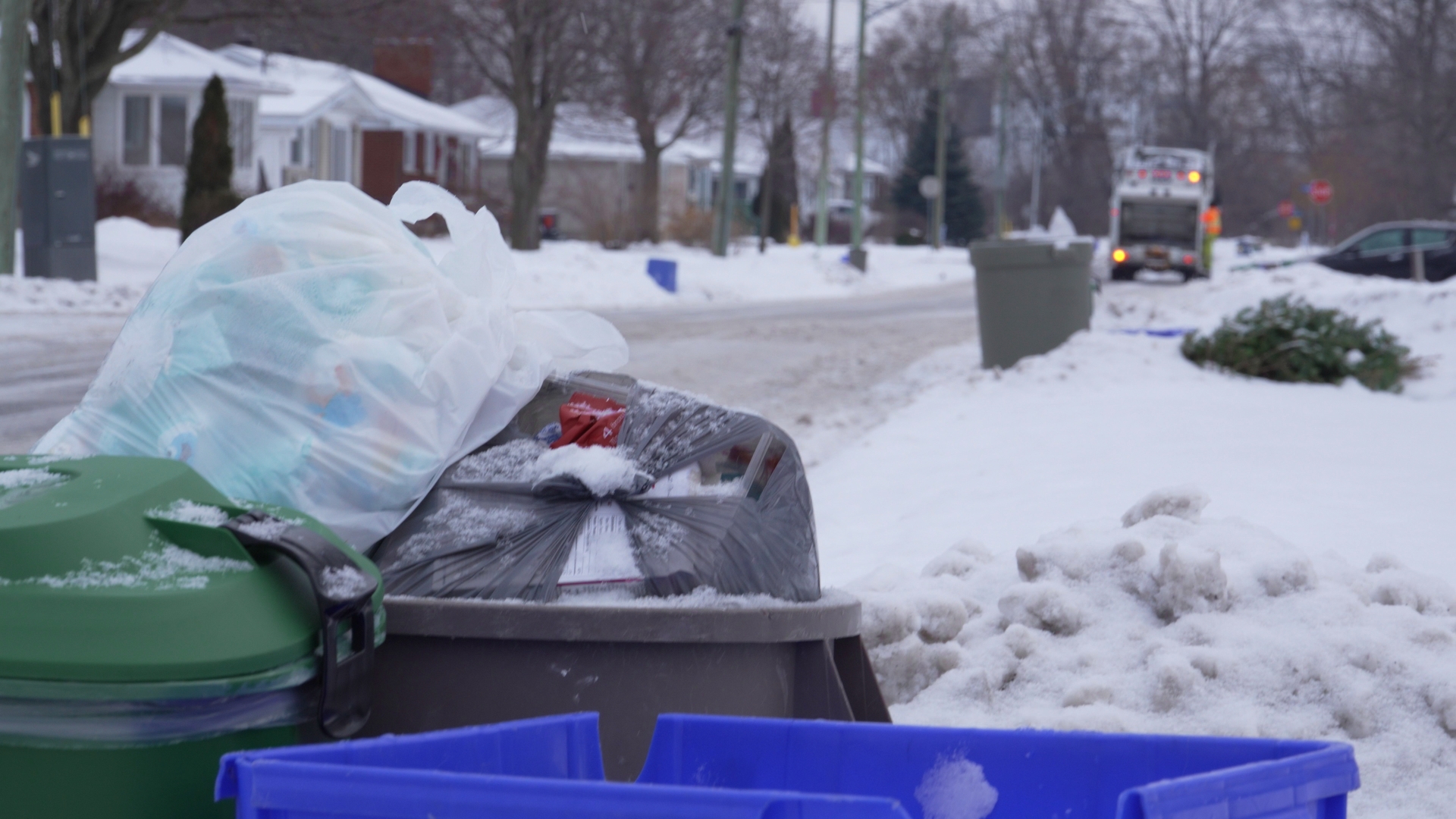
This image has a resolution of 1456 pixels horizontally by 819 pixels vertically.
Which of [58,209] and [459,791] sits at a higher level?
[58,209]

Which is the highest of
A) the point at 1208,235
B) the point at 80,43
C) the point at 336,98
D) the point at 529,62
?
the point at 336,98

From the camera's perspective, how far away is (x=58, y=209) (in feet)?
48.9

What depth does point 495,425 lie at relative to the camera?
8.59ft

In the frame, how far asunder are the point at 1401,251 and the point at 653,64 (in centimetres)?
1684

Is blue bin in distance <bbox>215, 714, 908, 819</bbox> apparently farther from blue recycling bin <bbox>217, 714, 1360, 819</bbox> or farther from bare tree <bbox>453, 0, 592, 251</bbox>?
bare tree <bbox>453, 0, 592, 251</bbox>

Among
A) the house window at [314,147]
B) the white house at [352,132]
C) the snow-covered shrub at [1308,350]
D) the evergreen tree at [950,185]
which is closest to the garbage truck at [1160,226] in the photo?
the white house at [352,132]

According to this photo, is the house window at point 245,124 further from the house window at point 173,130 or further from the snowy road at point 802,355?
the snowy road at point 802,355

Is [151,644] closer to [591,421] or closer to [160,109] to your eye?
[591,421]

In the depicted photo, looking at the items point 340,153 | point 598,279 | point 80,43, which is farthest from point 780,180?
point 80,43

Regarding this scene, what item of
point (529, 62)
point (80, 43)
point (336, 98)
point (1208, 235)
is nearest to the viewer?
point (80, 43)

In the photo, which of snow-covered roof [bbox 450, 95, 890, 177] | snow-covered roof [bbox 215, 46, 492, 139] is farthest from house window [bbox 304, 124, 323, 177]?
snow-covered roof [bbox 450, 95, 890, 177]

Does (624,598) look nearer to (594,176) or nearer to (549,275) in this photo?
(549,275)

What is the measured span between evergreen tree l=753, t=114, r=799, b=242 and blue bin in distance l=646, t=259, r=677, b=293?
2236 cm

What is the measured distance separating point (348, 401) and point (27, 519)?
0.77m
